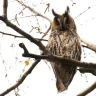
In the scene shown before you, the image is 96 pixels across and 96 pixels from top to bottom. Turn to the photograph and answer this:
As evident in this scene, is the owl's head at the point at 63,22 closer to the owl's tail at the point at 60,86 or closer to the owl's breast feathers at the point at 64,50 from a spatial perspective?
the owl's breast feathers at the point at 64,50

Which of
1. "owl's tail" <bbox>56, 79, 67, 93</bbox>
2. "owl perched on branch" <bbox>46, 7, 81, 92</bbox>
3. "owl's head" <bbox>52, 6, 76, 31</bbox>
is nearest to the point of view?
"owl's tail" <bbox>56, 79, 67, 93</bbox>

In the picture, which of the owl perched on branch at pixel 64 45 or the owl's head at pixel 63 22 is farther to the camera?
the owl's head at pixel 63 22

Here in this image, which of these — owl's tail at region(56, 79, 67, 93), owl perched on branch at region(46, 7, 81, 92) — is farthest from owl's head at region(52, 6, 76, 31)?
owl's tail at region(56, 79, 67, 93)

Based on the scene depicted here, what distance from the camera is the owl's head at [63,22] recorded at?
13.9 feet

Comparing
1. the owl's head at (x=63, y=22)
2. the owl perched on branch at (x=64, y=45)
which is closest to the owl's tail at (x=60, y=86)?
the owl perched on branch at (x=64, y=45)

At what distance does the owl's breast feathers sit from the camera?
3891mm

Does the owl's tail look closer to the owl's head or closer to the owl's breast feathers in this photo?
the owl's breast feathers

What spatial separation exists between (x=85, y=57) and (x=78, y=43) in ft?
0.95

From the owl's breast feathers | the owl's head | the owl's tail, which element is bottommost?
the owl's tail

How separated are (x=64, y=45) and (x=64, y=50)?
11 cm

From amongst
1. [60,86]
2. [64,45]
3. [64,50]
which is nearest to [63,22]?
[64,45]

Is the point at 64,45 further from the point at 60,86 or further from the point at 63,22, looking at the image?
the point at 60,86

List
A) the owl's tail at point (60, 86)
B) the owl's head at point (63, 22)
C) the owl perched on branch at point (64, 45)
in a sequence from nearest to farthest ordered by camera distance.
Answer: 1. the owl's tail at point (60, 86)
2. the owl perched on branch at point (64, 45)
3. the owl's head at point (63, 22)

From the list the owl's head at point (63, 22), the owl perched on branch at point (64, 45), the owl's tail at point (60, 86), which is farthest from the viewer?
the owl's head at point (63, 22)
